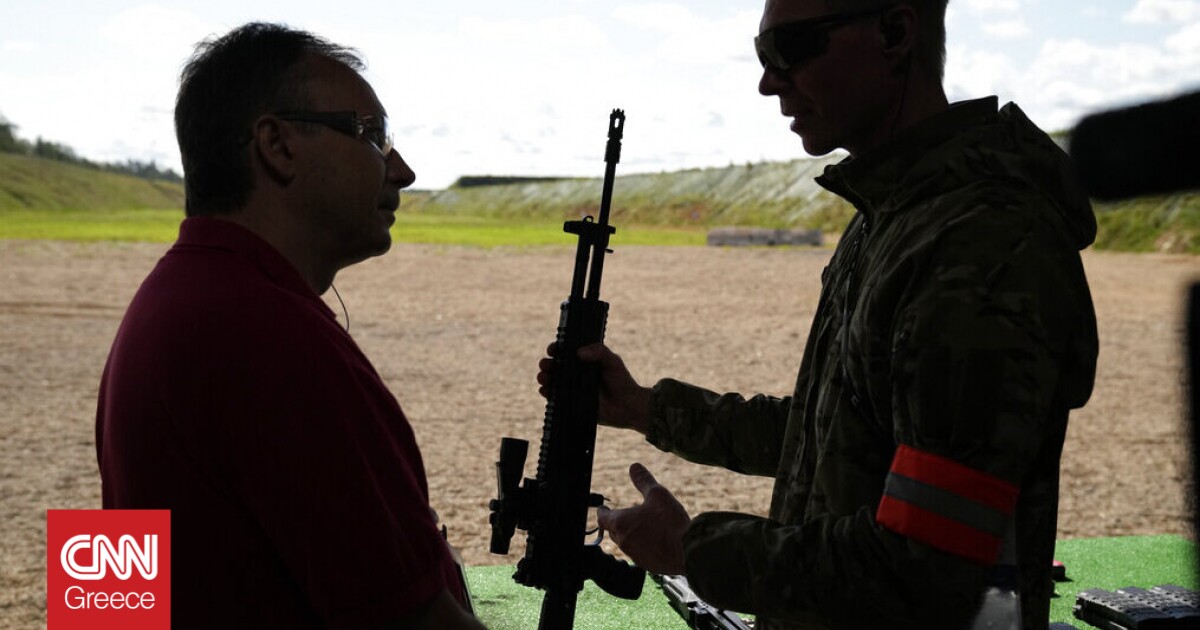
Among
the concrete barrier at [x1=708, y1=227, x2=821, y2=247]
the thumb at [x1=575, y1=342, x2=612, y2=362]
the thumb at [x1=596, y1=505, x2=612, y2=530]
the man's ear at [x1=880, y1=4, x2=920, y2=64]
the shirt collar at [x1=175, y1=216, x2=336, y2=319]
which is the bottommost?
the thumb at [x1=596, y1=505, x2=612, y2=530]

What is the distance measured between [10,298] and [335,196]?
23.9 meters

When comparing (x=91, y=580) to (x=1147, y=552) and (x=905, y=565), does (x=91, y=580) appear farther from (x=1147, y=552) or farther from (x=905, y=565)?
(x=1147, y=552)

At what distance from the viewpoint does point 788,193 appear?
363 ft

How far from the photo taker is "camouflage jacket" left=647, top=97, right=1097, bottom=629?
1450 millimetres

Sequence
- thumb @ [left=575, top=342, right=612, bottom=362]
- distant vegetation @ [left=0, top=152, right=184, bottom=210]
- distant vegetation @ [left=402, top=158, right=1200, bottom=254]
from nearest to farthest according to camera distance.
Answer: thumb @ [left=575, top=342, right=612, bottom=362] < distant vegetation @ [left=0, top=152, right=184, bottom=210] < distant vegetation @ [left=402, top=158, right=1200, bottom=254]

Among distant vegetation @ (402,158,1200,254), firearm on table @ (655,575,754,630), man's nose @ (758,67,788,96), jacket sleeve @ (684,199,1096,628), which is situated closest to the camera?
jacket sleeve @ (684,199,1096,628)

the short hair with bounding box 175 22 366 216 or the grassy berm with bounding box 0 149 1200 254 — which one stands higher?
the grassy berm with bounding box 0 149 1200 254

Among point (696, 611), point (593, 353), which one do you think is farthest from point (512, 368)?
point (593, 353)

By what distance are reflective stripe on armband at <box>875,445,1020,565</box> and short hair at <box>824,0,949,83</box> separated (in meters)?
0.70

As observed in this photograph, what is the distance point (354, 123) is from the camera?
1791 millimetres

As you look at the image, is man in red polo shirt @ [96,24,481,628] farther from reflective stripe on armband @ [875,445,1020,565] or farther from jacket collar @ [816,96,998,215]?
jacket collar @ [816,96,998,215]

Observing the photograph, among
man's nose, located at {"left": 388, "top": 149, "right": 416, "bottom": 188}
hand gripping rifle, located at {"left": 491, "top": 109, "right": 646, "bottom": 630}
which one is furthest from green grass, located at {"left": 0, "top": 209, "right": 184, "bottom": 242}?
man's nose, located at {"left": 388, "top": 149, "right": 416, "bottom": 188}

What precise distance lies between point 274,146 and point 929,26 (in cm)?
110

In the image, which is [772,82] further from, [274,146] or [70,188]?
[70,188]
